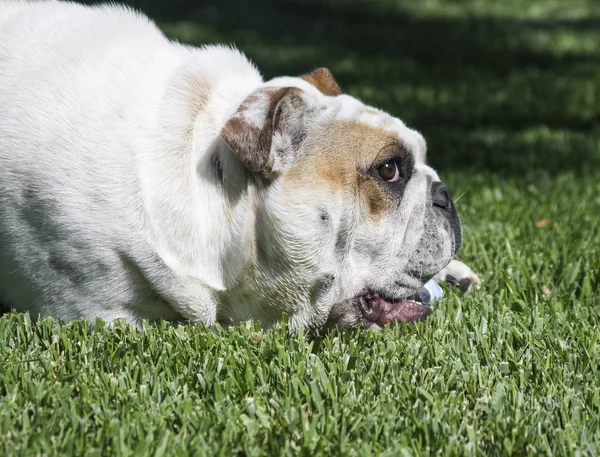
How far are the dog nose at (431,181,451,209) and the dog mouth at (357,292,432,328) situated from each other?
1.55 ft

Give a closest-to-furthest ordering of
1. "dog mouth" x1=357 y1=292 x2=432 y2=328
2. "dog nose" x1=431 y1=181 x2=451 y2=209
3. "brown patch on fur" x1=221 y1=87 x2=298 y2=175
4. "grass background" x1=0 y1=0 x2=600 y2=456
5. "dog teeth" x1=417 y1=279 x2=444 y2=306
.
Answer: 1. "grass background" x1=0 y1=0 x2=600 y2=456
2. "brown patch on fur" x1=221 y1=87 x2=298 y2=175
3. "dog mouth" x1=357 y1=292 x2=432 y2=328
4. "dog nose" x1=431 y1=181 x2=451 y2=209
5. "dog teeth" x1=417 y1=279 x2=444 y2=306

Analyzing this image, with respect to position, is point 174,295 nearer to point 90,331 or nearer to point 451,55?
point 90,331

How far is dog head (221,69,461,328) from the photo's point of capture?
13.1 feet

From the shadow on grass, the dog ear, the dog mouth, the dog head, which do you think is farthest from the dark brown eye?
the shadow on grass

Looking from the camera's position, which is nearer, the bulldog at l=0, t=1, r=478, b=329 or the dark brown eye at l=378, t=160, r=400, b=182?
the bulldog at l=0, t=1, r=478, b=329

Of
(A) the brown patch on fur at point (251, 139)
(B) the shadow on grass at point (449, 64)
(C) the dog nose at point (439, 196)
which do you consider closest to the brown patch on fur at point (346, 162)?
(A) the brown patch on fur at point (251, 139)

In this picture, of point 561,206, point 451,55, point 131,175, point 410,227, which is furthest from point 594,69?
point 131,175

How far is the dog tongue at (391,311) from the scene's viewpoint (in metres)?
4.32

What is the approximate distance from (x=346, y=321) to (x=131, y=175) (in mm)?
1152

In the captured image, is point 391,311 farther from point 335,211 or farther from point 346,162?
point 346,162

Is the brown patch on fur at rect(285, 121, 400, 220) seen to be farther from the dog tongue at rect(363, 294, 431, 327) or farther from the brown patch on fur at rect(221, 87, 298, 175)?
the dog tongue at rect(363, 294, 431, 327)

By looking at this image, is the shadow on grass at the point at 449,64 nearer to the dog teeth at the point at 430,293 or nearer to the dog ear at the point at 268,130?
the dog teeth at the point at 430,293

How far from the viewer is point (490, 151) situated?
27.7 ft

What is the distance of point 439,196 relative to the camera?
14.6ft
